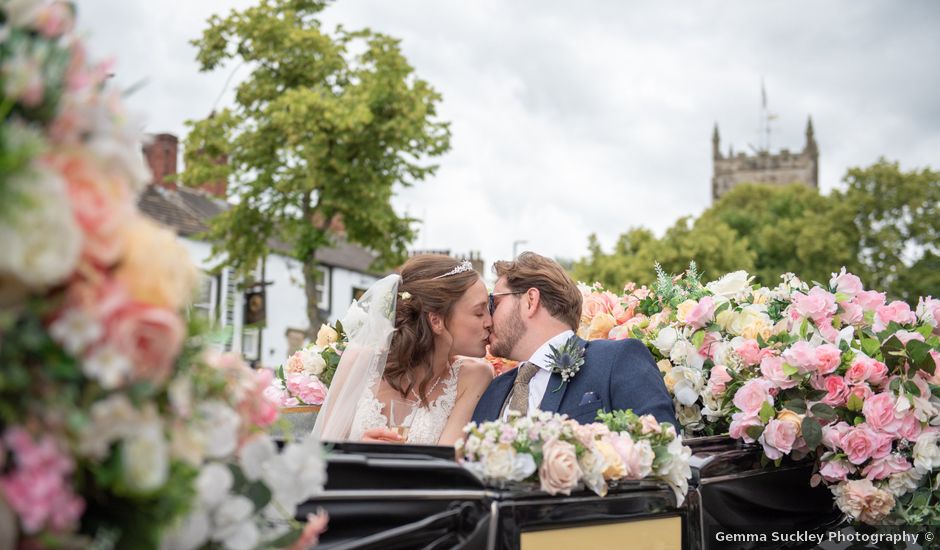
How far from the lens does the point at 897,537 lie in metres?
3.92

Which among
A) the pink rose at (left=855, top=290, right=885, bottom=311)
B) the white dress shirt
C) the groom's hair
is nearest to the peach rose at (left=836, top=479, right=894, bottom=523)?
the pink rose at (left=855, top=290, right=885, bottom=311)

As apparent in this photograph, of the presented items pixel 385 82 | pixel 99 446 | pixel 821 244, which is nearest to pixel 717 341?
pixel 99 446

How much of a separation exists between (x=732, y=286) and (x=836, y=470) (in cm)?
122

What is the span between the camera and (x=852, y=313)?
13.9ft

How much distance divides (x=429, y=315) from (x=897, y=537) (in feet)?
8.34

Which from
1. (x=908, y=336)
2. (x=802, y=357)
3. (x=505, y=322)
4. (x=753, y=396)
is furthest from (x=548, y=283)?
(x=908, y=336)

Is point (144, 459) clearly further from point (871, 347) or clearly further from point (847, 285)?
point (847, 285)

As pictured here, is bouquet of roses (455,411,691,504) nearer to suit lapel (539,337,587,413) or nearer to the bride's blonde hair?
suit lapel (539,337,587,413)

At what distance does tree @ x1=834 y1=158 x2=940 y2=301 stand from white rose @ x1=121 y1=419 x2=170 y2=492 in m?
34.6

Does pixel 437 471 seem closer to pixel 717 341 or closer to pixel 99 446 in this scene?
pixel 99 446

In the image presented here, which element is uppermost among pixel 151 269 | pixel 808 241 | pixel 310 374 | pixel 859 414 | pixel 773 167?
pixel 773 167

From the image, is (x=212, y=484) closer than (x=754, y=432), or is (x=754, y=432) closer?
(x=212, y=484)

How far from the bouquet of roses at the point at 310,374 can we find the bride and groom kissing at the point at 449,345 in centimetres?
25

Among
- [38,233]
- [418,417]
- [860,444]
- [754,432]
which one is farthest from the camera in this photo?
[418,417]
